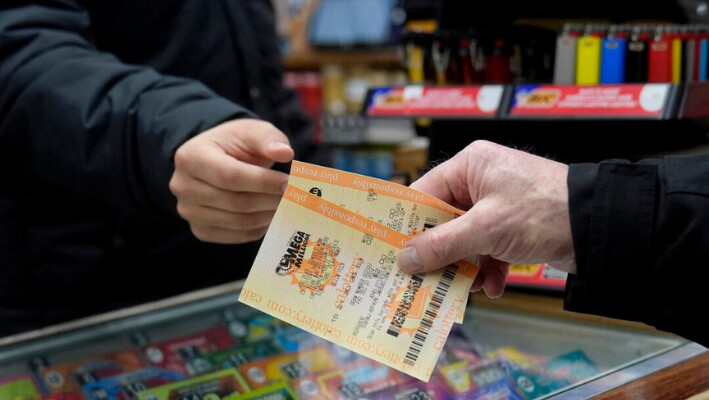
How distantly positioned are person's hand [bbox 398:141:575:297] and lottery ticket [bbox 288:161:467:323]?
0.08 ft

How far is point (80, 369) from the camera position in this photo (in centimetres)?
107

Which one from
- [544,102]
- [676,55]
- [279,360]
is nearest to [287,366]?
[279,360]

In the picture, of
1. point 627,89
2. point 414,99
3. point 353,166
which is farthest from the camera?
point 353,166

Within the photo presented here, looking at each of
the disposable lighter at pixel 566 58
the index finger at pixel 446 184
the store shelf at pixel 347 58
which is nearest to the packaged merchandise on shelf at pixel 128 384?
the index finger at pixel 446 184

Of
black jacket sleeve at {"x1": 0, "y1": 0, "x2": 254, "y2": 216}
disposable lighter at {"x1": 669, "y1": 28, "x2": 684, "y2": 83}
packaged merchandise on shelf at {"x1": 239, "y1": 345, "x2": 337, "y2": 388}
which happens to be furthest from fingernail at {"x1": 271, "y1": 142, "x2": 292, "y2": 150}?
disposable lighter at {"x1": 669, "y1": 28, "x2": 684, "y2": 83}

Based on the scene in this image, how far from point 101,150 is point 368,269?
0.58 m

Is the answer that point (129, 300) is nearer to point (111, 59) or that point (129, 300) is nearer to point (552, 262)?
point (111, 59)

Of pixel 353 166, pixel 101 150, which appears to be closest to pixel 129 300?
pixel 101 150

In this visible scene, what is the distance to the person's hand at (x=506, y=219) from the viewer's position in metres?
0.79

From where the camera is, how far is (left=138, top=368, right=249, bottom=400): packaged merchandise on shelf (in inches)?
39.3

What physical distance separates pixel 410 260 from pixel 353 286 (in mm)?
76

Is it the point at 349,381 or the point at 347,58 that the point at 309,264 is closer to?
the point at 349,381

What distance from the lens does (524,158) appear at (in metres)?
0.82

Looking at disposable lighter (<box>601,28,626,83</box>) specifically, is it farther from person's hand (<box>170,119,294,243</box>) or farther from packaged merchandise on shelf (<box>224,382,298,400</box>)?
packaged merchandise on shelf (<box>224,382,298,400</box>)
